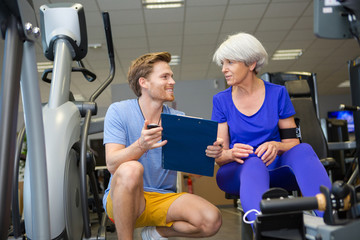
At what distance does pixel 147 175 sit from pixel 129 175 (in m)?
0.27

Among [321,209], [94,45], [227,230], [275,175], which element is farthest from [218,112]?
[94,45]

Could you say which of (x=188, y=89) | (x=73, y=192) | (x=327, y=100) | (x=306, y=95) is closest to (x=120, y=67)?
(x=188, y=89)

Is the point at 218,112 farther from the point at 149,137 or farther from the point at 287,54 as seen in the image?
the point at 287,54

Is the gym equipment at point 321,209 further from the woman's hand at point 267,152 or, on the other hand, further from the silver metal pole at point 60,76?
the silver metal pole at point 60,76

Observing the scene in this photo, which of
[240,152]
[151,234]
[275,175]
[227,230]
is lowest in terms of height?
[227,230]

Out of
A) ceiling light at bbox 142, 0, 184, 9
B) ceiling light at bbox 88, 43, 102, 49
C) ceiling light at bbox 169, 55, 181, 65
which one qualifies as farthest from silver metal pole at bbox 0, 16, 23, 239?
ceiling light at bbox 169, 55, 181, 65

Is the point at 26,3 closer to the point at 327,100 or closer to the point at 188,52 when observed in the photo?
the point at 188,52

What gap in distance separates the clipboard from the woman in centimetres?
10

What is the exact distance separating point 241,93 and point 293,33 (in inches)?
200

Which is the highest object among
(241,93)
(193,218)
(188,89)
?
(188,89)

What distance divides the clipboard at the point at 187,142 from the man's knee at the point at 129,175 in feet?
0.40

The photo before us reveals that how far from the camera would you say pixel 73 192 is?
5.58ft

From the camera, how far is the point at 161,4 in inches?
196

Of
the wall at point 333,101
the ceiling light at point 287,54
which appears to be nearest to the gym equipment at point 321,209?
the ceiling light at point 287,54
